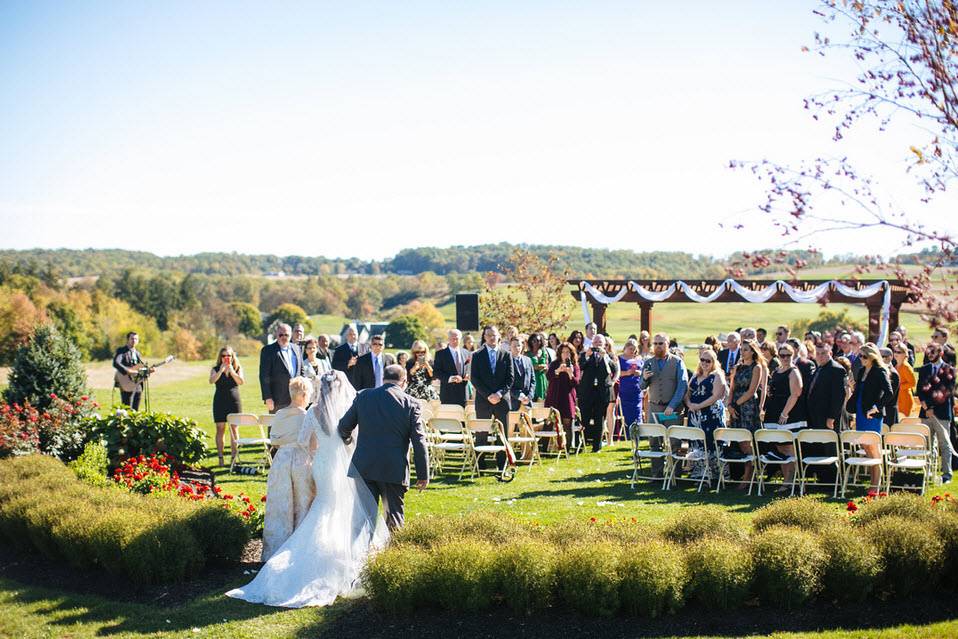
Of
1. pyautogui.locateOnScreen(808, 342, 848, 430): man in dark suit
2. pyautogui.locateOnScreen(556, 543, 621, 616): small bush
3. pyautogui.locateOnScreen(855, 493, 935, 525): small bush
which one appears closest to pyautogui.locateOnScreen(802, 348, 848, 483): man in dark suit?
pyautogui.locateOnScreen(808, 342, 848, 430): man in dark suit

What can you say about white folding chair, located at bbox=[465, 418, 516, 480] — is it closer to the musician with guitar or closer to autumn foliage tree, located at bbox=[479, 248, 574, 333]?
the musician with guitar

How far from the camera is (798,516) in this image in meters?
7.14

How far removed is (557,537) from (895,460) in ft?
18.2

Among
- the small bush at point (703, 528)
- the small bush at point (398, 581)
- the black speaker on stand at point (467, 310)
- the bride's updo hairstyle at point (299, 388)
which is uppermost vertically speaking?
the black speaker on stand at point (467, 310)

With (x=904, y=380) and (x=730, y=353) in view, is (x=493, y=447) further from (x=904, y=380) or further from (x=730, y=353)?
(x=904, y=380)

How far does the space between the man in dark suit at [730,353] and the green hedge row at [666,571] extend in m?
5.25

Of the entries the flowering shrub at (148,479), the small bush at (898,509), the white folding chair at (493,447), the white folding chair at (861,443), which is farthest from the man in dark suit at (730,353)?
the flowering shrub at (148,479)

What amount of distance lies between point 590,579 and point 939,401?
691 cm

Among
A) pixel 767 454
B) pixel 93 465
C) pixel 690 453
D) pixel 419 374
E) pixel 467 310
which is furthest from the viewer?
pixel 467 310

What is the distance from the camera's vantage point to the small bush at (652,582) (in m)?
6.19

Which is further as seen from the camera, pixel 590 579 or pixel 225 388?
pixel 225 388

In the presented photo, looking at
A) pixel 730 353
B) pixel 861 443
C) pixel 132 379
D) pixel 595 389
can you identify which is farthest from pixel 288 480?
pixel 730 353

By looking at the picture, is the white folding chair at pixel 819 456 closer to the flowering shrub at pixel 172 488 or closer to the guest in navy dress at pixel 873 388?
the guest in navy dress at pixel 873 388

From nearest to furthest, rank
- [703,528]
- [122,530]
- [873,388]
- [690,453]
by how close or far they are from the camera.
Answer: [703,528] → [122,530] → [873,388] → [690,453]
